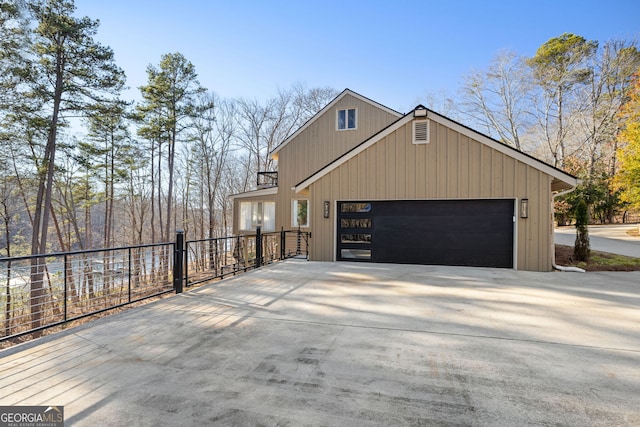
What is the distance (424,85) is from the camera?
2020cm

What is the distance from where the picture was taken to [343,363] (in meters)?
2.51

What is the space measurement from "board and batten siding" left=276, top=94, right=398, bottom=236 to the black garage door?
4175 millimetres

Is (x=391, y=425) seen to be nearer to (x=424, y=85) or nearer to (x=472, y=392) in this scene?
(x=472, y=392)

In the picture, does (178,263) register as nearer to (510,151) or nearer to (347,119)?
(510,151)

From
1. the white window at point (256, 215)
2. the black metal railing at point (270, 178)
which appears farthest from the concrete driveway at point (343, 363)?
the black metal railing at point (270, 178)

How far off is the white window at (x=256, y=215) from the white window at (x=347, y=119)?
182 inches

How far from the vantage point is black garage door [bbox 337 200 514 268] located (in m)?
7.34

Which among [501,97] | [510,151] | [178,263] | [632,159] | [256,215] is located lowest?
[178,263]

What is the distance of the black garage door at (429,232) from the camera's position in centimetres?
734

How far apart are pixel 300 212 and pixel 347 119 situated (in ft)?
14.4

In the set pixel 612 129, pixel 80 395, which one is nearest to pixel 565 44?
pixel 612 129

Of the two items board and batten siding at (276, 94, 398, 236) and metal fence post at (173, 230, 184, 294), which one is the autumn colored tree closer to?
board and batten siding at (276, 94, 398, 236)

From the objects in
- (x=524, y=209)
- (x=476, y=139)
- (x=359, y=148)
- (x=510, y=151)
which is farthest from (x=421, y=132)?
(x=524, y=209)

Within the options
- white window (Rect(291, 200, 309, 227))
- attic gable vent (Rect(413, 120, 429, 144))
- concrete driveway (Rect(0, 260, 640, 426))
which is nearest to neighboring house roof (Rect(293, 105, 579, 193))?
attic gable vent (Rect(413, 120, 429, 144))
